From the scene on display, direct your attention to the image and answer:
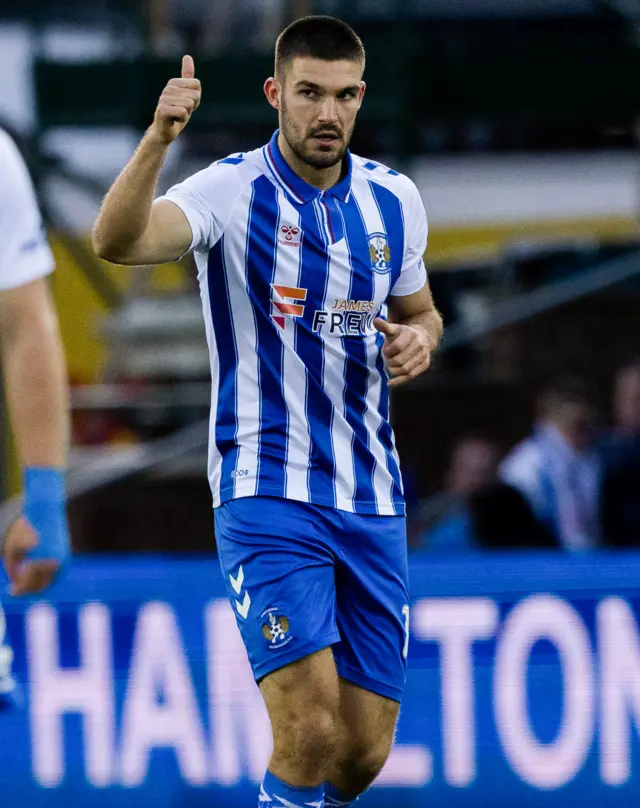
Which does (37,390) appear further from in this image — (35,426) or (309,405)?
(309,405)

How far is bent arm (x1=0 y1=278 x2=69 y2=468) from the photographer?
3965 millimetres

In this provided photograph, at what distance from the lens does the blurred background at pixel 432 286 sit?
862cm

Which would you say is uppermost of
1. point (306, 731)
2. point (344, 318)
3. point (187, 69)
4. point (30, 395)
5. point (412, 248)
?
point (187, 69)

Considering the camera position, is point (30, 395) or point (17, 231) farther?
point (17, 231)

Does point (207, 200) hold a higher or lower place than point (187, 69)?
lower

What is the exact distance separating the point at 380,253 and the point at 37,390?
104 cm

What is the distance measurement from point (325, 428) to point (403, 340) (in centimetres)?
38

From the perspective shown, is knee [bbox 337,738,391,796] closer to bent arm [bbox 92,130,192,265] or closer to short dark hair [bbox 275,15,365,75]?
bent arm [bbox 92,130,192,265]

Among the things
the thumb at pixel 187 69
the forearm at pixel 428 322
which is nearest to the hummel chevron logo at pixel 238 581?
the forearm at pixel 428 322

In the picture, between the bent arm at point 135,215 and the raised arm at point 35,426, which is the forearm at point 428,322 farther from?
the raised arm at point 35,426

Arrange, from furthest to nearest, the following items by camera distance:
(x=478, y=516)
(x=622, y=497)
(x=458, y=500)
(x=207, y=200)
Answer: (x=458, y=500), (x=622, y=497), (x=478, y=516), (x=207, y=200)

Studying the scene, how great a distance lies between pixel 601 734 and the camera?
651 cm

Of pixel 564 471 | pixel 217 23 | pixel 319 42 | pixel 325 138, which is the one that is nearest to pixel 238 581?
pixel 325 138

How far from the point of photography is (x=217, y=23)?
1370 centimetres
